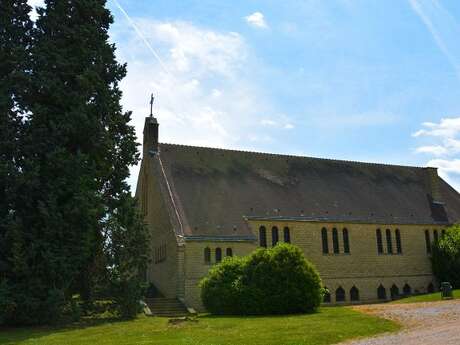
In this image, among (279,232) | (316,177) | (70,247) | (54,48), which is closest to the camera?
(70,247)

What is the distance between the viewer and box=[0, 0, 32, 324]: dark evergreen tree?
21391 millimetres

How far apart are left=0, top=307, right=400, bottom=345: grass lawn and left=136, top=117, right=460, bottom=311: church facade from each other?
10162mm

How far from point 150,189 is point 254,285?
14597 mm

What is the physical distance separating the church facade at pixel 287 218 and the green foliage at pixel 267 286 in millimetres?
4994

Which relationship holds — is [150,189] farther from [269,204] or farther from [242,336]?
[242,336]

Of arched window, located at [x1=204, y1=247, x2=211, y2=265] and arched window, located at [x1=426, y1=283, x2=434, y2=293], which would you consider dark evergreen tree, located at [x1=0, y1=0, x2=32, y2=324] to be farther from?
arched window, located at [x1=426, y1=283, x2=434, y2=293]

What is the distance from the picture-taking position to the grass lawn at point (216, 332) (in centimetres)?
1549

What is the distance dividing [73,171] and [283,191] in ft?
60.7

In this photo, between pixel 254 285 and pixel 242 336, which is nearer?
pixel 242 336

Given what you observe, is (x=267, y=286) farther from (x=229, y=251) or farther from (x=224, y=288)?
(x=229, y=251)

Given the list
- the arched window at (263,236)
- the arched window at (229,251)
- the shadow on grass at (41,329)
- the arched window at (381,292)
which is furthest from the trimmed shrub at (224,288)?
the arched window at (381,292)

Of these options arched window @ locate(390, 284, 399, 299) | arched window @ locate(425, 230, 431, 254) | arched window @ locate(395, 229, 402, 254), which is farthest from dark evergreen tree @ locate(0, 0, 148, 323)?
arched window @ locate(425, 230, 431, 254)

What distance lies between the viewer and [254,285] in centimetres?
2505

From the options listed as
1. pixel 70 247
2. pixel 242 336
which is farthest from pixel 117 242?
pixel 242 336
